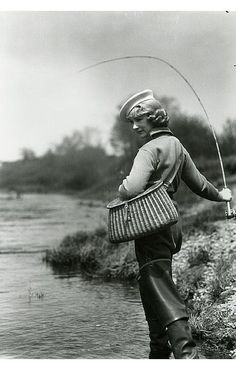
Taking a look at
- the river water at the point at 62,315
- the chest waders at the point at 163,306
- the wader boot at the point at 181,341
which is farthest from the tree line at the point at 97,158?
the wader boot at the point at 181,341

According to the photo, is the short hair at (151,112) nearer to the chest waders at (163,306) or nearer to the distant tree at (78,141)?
the chest waders at (163,306)

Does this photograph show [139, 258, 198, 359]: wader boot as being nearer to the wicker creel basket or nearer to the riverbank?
the wicker creel basket

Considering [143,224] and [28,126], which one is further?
[28,126]

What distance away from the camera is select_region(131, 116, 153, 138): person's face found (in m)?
4.09

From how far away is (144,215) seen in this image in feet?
12.4

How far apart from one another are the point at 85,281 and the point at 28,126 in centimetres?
789

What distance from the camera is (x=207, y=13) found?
5.41 m

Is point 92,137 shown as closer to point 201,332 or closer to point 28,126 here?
point 28,126

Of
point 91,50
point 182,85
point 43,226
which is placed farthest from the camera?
point 43,226

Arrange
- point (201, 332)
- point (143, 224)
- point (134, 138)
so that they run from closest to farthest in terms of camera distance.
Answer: point (143, 224) → point (201, 332) → point (134, 138)

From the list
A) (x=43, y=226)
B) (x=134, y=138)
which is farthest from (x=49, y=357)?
(x=134, y=138)

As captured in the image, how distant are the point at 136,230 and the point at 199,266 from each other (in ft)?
10.5

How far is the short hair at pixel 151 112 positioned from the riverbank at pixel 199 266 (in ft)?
5.65

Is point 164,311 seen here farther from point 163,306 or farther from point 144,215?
point 144,215
